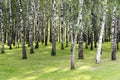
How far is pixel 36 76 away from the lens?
79.8ft

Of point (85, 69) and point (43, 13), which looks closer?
point (85, 69)

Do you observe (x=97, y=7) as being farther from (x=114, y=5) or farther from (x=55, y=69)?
(x=55, y=69)

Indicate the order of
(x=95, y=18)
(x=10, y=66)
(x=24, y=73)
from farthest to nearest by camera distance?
1. (x=95, y=18)
2. (x=10, y=66)
3. (x=24, y=73)

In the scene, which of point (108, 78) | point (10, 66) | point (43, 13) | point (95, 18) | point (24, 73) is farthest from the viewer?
point (43, 13)

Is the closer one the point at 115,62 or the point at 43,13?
the point at 115,62

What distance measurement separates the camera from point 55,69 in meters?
27.2

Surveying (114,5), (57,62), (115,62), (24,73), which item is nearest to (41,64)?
(57,62)

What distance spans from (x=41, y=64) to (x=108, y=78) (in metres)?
8.95

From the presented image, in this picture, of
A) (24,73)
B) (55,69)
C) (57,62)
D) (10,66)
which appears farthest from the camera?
(57,62)

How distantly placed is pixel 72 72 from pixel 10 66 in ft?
23.4

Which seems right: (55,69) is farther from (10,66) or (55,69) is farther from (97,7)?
(97,7)

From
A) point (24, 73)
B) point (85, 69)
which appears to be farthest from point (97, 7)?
point (24, 73)

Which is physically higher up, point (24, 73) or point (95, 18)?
point (95, 18)

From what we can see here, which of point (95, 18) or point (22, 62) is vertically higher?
point (95, 18)
